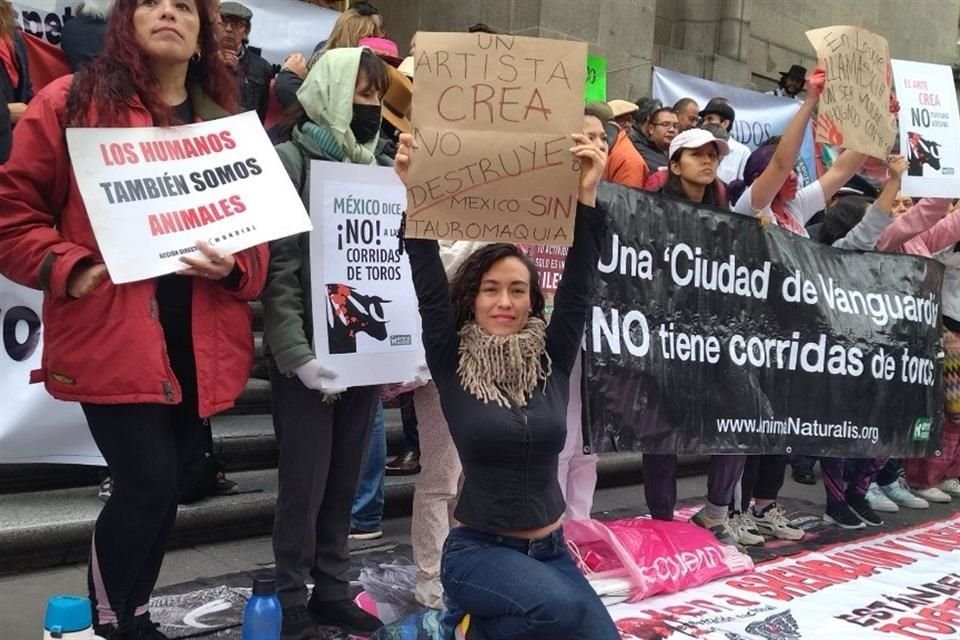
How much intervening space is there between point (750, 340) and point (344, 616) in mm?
2415

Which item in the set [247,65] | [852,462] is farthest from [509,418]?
[852,462]

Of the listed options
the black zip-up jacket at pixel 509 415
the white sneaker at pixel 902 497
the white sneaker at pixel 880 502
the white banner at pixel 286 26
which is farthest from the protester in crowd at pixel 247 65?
the white sneaker at pixel 902 497

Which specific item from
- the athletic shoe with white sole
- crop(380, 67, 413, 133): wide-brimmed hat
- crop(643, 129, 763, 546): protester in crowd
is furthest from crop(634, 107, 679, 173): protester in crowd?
the athletic shoe with white sole

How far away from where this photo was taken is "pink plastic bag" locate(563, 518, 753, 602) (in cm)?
393

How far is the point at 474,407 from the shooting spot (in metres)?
2.80

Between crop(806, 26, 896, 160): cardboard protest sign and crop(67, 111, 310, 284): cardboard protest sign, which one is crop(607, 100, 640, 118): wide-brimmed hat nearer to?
crop(806, 26, 896, 160): cardboard protest sign

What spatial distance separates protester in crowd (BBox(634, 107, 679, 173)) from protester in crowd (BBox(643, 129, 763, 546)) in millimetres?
1660

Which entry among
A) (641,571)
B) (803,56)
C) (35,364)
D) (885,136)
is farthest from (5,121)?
(803,56)

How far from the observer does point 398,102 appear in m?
4.59

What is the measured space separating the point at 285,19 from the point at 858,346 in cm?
430

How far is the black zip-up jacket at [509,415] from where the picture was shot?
274cm

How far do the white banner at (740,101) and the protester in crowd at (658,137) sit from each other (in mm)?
2259

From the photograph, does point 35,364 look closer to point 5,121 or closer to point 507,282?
point 5,121

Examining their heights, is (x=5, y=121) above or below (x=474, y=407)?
above
